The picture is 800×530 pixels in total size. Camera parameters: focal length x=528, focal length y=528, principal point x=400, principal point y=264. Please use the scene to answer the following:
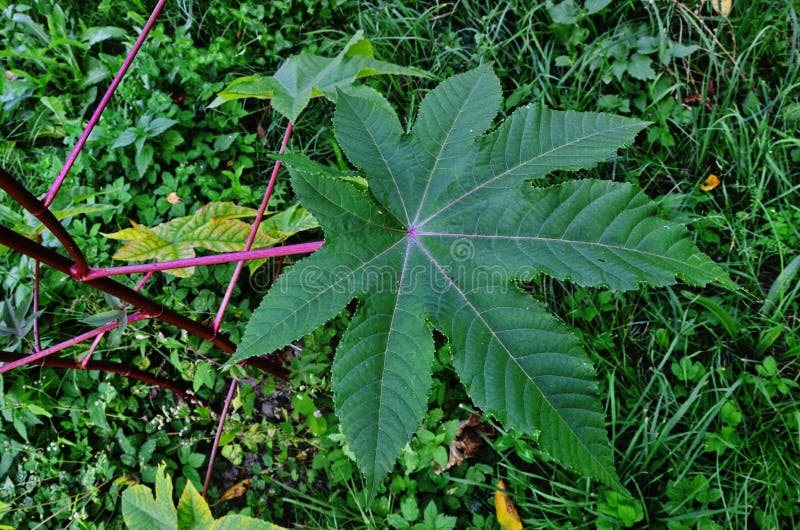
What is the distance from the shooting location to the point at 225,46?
109 inches

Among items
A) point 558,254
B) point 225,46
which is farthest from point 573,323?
point 225,46

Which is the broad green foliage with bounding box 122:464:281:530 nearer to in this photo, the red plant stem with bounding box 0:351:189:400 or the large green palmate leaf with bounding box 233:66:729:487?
the red plant stem with bounding box 0:351:189:400

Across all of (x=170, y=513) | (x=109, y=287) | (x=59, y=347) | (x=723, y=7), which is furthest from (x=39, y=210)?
(x=723, y=7)

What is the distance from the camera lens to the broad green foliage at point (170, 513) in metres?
1.40

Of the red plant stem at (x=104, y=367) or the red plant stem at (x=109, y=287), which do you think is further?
the red plant stem at (x=104, y=367)

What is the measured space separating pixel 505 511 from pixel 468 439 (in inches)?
11.8

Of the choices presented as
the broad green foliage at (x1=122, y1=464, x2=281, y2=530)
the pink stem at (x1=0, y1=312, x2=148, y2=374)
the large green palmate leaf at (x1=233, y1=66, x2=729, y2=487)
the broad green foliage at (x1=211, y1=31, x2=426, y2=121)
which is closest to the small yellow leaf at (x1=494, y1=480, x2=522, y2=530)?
the broad green foliage at (x1=122, y1=464, x2=281, y2=530)

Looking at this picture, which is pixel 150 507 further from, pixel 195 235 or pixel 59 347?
pixel 195 235

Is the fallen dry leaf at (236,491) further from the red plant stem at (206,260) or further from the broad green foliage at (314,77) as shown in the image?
the broad green foliage at (314,77)

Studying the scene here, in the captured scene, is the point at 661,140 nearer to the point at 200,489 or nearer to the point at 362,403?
the point at 362,403

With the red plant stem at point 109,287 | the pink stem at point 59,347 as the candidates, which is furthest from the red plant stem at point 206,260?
the pink stem at point 59,347

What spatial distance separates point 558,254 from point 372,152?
50 centimetres

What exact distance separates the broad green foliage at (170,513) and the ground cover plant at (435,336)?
0.60 meters

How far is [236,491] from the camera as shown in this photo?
7.32 ft
